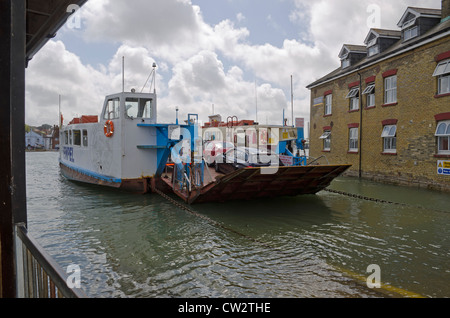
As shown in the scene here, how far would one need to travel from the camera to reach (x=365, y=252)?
682 centimetres

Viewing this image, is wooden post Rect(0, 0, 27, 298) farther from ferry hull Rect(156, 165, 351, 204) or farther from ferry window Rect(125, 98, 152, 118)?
ferry window Rect(125, 98, 152, 118)

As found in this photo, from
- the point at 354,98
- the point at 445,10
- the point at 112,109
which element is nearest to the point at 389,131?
the point at 354,98

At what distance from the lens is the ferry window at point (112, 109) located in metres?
13.5

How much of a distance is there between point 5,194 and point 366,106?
2116cm

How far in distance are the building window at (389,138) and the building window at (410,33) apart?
496cm

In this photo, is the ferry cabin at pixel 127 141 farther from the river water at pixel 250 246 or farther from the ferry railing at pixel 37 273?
the ferry railing at pixel 37 273

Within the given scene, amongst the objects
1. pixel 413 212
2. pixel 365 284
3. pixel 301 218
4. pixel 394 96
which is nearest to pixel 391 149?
pixel 394 96

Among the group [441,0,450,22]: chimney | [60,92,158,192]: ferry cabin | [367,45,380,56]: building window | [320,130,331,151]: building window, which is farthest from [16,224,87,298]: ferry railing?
[320,130,331,151]: building window

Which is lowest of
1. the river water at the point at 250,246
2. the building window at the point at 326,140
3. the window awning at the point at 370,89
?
the river water at the point at 250,246

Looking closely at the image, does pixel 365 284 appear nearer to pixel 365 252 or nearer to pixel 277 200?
pixel 365 252

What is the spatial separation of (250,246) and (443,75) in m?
13.8

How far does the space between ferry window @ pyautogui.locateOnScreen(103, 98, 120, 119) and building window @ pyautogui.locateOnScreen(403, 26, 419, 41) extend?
52.0ft

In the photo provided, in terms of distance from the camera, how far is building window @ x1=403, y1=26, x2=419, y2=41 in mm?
18125

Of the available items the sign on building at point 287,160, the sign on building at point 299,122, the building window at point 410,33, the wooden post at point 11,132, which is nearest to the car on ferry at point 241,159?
the sign on building at point 287,160
